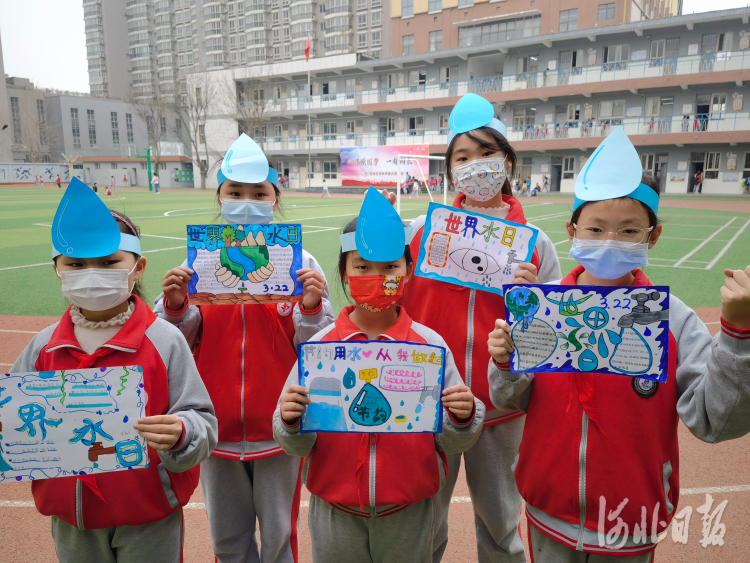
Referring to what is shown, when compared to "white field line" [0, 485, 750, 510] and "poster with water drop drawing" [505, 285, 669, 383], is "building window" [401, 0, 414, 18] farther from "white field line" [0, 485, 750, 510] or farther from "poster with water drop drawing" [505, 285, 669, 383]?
"poster with water drop drawing" [505, 285, 669, 383]

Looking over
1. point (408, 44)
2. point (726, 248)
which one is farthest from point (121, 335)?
point (408, 44)

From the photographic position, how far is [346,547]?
7.09 feet

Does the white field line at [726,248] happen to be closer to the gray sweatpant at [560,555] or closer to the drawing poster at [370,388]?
the gray sweatpant at [560,555]

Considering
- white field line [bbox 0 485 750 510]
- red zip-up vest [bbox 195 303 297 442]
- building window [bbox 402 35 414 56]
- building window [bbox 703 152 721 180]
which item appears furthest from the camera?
building window [bbox 402 35 414 56]

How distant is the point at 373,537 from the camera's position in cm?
215

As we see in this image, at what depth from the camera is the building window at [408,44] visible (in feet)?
187

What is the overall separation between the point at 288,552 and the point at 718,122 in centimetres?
4012

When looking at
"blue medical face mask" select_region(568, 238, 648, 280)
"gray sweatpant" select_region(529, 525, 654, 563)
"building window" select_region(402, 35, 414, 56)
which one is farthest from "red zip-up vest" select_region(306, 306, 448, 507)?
"building window" select_region(402, 35, 414, 56)

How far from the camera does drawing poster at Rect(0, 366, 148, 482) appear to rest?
6.18 feet

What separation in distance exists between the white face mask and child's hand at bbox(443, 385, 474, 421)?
137 cm

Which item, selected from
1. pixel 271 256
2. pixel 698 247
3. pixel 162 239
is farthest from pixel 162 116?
pixel 271 256

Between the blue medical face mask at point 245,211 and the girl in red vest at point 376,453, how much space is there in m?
0.81

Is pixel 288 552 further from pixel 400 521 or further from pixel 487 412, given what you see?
pixel 487 412

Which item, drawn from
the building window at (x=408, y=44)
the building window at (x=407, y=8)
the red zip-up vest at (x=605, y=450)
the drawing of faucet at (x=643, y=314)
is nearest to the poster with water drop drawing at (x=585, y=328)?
the drawing of faucet at (x=643, y=314)
